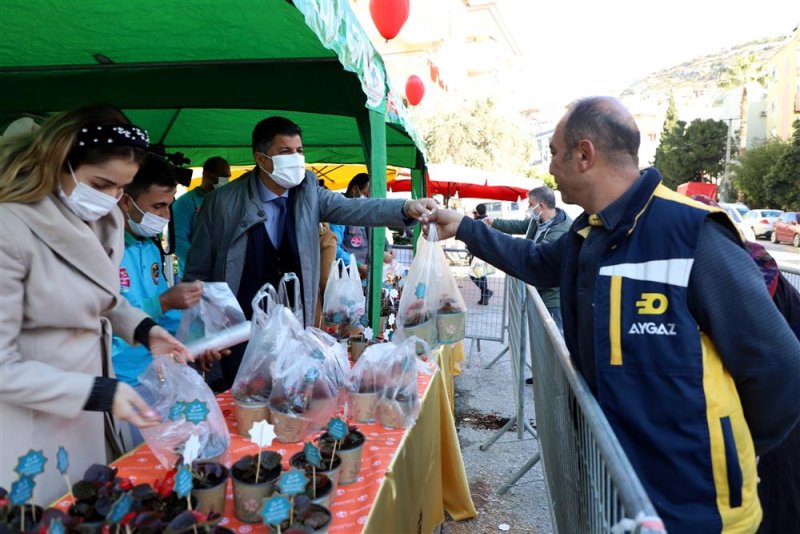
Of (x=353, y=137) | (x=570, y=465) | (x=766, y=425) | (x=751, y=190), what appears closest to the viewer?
(x=766, y=425)

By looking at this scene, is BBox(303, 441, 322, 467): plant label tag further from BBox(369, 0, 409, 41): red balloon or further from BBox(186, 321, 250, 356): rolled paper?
BBox(369, 0, 409, 41): red balloon

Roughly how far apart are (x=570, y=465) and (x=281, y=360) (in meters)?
1.21

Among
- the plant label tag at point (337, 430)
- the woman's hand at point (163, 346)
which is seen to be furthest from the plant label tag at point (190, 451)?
the woman's hand at point (163, 346)

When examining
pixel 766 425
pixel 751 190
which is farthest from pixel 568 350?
pixel 751 190

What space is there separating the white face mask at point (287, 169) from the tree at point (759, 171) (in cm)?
3533

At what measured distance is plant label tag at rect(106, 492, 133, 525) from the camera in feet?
3.88

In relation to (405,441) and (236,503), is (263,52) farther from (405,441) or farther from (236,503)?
(236,503)

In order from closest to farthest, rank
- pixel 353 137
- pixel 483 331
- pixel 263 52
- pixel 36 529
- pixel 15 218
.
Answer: pixel 36 529 → pixel 15 218 → pixel 263 52 → pixel 353 137 → pixel 483 331

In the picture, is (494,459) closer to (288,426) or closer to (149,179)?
(288,426)

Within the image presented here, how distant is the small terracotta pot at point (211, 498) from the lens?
1401mm

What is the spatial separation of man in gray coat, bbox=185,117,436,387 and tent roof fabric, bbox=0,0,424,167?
0.56 m

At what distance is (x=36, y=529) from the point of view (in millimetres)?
1129

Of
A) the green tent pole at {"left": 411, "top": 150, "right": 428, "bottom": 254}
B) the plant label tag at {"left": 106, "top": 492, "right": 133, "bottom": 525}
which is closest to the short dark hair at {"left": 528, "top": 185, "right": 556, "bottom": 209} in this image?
the green tent pole at {"left": 411, "top": 150, "right": 428, "bottom": 254}

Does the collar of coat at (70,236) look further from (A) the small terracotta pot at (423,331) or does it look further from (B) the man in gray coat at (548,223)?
(B) the man in gray coat at (548,223)
